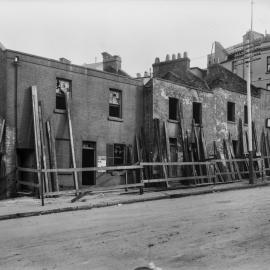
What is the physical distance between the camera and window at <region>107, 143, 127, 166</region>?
22480 mm

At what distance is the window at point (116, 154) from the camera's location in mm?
22480

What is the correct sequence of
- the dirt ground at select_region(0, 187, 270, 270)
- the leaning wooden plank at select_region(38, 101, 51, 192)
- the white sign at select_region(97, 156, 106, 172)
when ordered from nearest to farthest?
the dirt ground at select_region(0, 187, 270, 270), the leaning wooden plank at select_region(38, 101, 51, 192), the white sign at select_region(97, 156, 106, 172)

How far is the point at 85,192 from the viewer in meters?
16.9

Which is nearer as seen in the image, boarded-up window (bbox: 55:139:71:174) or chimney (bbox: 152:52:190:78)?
boarded-up window (bbox: 55:139:71:174)

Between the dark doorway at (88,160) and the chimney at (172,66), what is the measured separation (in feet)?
35.6

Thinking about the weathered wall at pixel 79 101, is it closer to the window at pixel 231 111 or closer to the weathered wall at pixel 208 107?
the weathered wall at pixel 208 107

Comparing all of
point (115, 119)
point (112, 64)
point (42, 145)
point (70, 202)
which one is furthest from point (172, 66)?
point (70, 202)

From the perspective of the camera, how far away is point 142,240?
8.49 m

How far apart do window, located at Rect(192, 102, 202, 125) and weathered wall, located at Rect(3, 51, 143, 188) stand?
4.48 metres


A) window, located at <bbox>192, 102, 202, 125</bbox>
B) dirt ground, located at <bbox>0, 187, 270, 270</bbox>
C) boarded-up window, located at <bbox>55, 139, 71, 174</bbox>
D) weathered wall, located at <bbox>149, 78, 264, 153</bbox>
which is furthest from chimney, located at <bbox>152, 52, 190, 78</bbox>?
dirt ground, located at <bbox>0, 187, 270, 270</bbox>

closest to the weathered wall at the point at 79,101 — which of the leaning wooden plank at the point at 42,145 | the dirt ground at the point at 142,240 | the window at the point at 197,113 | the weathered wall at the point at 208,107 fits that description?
the leaning wooden plank at the point at 42,145

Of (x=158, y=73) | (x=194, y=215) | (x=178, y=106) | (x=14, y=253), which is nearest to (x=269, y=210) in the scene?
(x=194, y=215)

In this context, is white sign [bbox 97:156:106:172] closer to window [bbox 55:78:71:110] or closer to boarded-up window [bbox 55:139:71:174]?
boarded-up window [bbox 55:139:71:174]

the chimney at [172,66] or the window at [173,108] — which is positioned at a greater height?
the chimney at [172,66]
